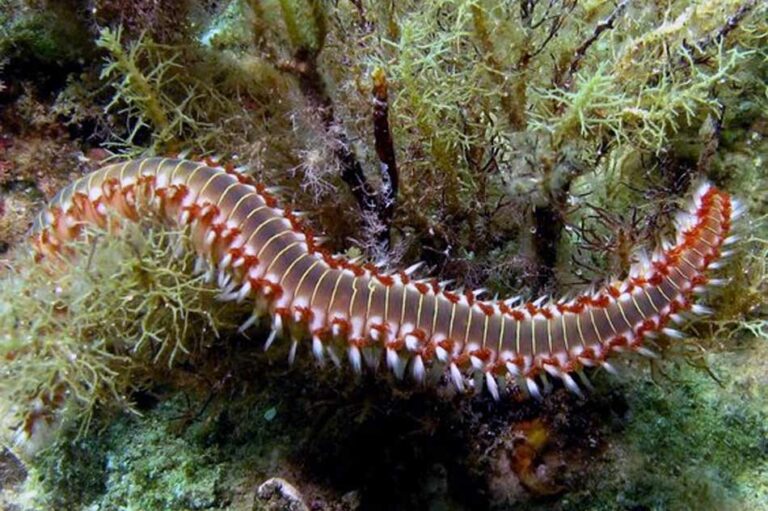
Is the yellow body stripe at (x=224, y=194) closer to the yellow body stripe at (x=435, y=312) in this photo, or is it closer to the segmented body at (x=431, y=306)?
the segmented body at (x=431, y=306)

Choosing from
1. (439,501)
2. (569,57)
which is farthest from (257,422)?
(569,57)

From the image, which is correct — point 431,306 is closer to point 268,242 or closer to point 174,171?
point 268,242

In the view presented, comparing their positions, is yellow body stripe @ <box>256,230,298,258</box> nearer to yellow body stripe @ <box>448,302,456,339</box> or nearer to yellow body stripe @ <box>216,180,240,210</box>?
yellow body stripe @ <box>216,180,240,210</box>

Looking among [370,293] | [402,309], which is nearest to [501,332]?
[402,309]

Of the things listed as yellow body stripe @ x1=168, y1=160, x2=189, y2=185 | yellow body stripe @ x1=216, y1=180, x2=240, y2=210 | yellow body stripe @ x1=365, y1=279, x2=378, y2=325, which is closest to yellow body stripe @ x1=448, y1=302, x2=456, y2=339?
yellow body stripe @ x1=365, y1=279, x2=378, y2=325

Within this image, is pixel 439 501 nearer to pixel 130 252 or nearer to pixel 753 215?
pixel 130 252
